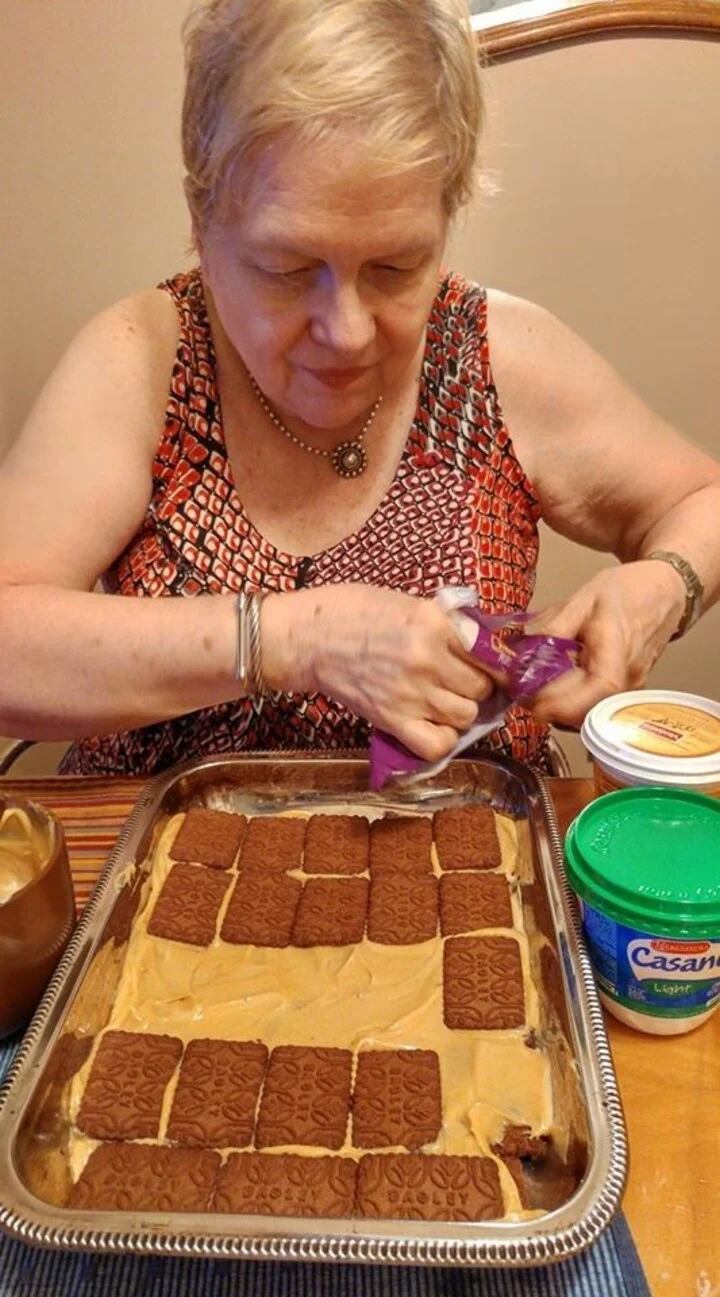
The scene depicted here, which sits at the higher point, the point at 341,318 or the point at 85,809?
the point at 341,318

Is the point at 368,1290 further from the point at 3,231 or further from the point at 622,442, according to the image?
the point at 3,231

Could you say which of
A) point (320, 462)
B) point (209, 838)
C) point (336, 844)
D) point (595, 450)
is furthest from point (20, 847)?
point (595, 450)

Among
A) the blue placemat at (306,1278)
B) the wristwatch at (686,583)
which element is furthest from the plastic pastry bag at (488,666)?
the blue placemat at (306,1278)

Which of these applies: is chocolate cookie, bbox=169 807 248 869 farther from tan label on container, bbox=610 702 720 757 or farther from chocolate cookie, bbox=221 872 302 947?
tan label on container, bbox=610 702 720 757

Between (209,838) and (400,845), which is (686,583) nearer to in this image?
(400,845)

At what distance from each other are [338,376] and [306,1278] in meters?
0.91

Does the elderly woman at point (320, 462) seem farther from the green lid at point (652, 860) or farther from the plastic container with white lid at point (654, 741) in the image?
the green lid at point (652, 860)

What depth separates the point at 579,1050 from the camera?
808 millimetres

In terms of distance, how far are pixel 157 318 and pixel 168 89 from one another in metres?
0.92

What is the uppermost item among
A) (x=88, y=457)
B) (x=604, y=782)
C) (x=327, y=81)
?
(x=327, y=81)

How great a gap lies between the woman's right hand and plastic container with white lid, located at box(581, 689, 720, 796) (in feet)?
0.44

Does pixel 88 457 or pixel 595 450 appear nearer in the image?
pixel 88 457

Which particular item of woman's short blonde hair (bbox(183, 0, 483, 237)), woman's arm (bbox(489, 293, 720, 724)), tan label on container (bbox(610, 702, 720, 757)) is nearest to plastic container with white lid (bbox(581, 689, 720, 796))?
tan label on container (bbox(610, 702, 720, 757))

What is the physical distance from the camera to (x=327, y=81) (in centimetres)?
100
